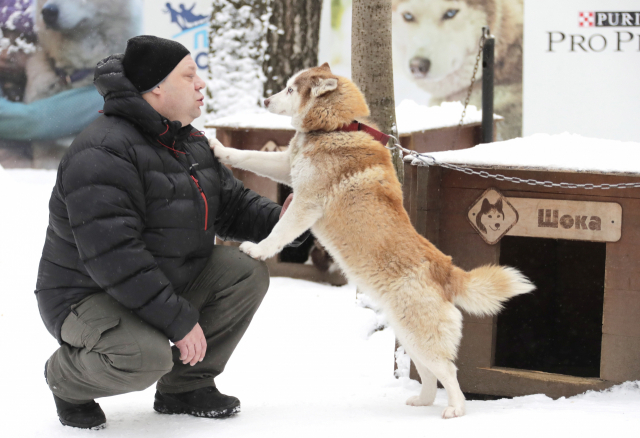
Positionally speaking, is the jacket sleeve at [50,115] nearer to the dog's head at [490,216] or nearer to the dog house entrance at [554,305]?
the dog house entrance at [554,305]

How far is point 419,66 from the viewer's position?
28.2 ft

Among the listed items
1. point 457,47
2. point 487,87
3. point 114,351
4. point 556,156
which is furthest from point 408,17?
point 114,351

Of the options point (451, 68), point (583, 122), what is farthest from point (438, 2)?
point (583, 122)

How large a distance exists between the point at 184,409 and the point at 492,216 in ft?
4.59

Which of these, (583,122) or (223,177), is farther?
(583,122)

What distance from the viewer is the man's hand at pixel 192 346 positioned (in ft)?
6.25

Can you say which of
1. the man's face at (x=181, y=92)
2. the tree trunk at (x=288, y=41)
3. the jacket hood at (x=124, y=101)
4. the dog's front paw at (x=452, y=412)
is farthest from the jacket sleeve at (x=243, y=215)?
the tree trunk at (x=288, y=41)

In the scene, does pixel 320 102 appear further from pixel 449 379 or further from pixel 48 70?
pixel 48 70

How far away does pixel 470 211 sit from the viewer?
2.49 metres

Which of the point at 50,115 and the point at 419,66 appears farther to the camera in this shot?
the point at 50,115

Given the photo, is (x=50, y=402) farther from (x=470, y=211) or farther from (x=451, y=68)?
(x=451, y=68)

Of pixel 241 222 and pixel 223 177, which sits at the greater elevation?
pixel 223 177

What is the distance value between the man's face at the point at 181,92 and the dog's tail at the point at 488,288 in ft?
3.69

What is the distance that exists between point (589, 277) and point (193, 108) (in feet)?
8.50
